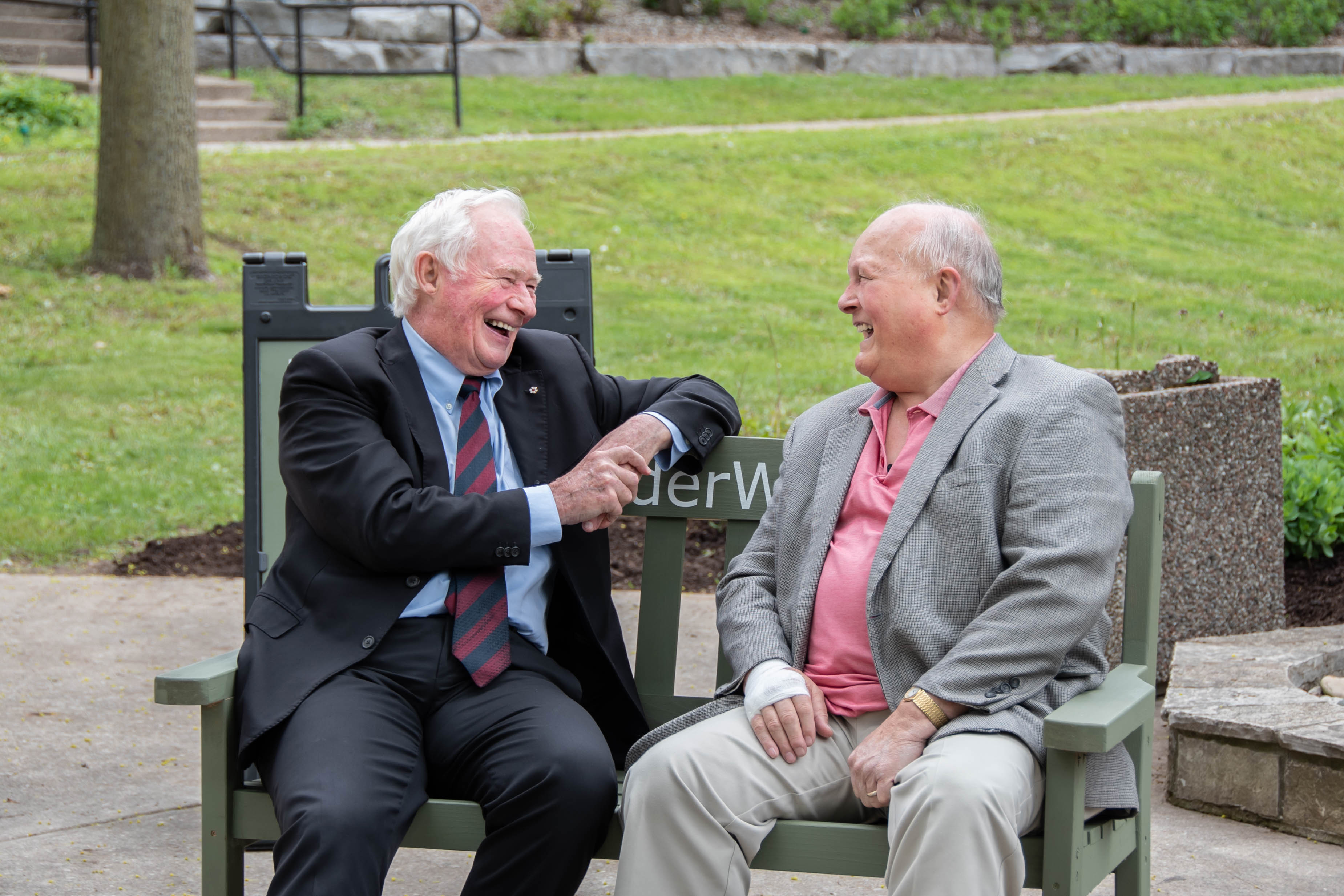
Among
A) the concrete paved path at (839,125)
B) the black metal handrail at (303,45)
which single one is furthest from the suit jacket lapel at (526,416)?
the black metal handrail at (303,45)

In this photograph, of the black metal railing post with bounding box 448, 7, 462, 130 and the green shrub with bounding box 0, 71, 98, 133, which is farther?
the black metal railing post with bounding box 448, 7, 462, 130

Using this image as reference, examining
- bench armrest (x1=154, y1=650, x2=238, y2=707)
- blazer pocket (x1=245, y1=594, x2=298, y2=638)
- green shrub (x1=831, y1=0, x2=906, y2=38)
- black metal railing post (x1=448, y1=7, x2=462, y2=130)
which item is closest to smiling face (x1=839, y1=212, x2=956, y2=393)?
blazer pocket (x1=245, y1=594, x2=298, y2=638)

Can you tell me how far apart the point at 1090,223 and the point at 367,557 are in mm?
10896

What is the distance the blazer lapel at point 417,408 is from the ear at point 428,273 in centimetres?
13

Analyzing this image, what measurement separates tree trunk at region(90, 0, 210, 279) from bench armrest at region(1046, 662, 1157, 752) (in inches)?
333

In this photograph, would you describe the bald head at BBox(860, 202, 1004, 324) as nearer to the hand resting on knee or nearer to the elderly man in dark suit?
the elderly man in dark suit

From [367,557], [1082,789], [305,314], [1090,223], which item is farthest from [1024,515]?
[1090,223]

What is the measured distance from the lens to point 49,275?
32.0 ft

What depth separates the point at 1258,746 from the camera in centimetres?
353

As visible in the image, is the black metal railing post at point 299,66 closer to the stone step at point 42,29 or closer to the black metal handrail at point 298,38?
the black metal handrail at point 298,38

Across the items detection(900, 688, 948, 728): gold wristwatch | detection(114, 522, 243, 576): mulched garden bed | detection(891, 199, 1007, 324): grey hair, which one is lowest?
detection(114, 522, 243, 576): mulched garden bed

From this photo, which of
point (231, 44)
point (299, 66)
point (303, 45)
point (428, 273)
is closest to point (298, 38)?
point (299, 66)

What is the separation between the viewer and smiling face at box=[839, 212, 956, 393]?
2.80m

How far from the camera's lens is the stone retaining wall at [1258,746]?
11.2 feet
